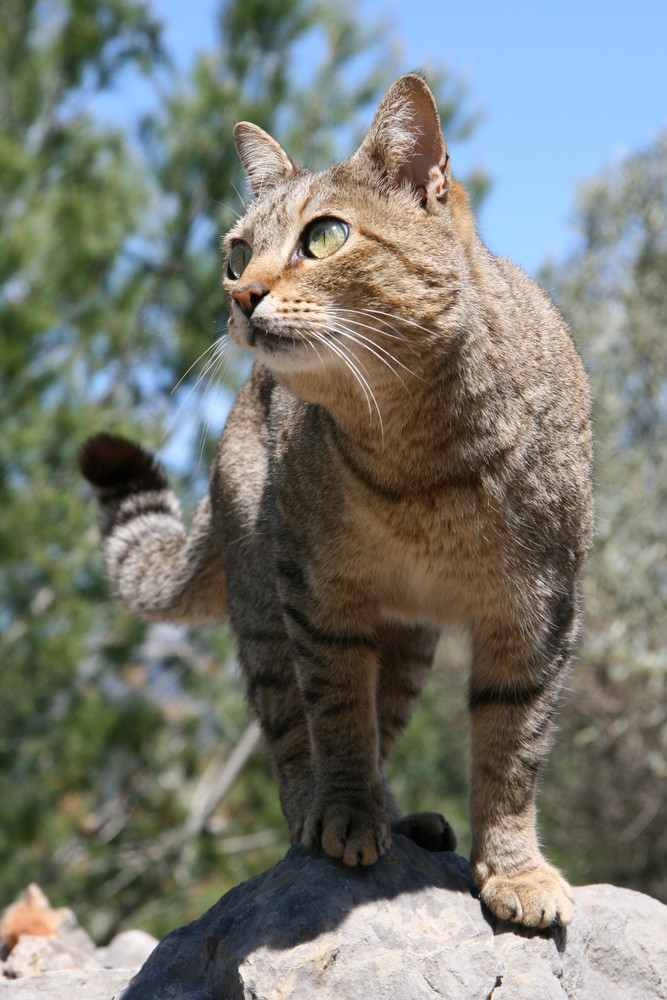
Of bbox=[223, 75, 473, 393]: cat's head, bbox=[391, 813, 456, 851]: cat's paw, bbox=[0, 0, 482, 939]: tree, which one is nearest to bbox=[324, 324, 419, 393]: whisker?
bbox=[223, 75, 473, 393]: cat's head

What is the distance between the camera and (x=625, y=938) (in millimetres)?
2619

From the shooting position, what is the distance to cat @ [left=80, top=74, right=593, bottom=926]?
240cm

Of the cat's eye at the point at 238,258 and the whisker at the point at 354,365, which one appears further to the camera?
the cat's eye at the point at 238,258

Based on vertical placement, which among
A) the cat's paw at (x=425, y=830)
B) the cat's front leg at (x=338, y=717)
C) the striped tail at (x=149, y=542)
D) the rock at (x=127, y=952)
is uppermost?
the striped tail at (x=149, y=542)

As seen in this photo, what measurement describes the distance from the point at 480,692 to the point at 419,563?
1.38 feet

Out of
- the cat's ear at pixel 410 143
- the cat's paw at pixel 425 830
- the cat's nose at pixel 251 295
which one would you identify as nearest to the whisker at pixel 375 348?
the cat's nose at pixel 251 295

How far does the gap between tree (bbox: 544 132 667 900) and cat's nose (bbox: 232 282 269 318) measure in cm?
487

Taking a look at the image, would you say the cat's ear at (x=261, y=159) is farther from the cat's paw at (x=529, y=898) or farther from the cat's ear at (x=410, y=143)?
the cat's paw at (x=529, y=898)

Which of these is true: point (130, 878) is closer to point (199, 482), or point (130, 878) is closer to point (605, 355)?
point (199, 482)

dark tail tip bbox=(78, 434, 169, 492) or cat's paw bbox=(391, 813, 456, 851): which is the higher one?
dark tail tip bbox=(78, 434, 169, 492)

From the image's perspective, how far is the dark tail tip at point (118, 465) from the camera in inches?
141

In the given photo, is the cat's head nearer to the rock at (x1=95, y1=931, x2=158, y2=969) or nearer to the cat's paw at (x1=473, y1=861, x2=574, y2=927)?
the cat's paw at (x1=473, y1=861, x2=574, y2=927)

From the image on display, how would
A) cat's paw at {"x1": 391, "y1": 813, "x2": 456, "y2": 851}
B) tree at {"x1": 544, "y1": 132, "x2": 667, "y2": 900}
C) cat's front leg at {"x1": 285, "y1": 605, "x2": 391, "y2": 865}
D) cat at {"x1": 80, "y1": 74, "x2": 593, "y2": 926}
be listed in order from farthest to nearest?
tree at {"x1": 544, "y1": 132, "x2": 667, "y2": 900}, cat's paw at {"x1": 391, "y1": 813, "x2": 456, "y2": 851}, cat's front leg at {"x1": 285, "y1": 605, "x2": 391, "y2": 865}, cat at {"x1": 80, "y1": 74, "x2": 593, "y2": 926}

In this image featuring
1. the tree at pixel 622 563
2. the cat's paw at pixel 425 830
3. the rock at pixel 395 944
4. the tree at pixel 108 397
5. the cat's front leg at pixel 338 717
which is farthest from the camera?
the tree at pixel 622 563
